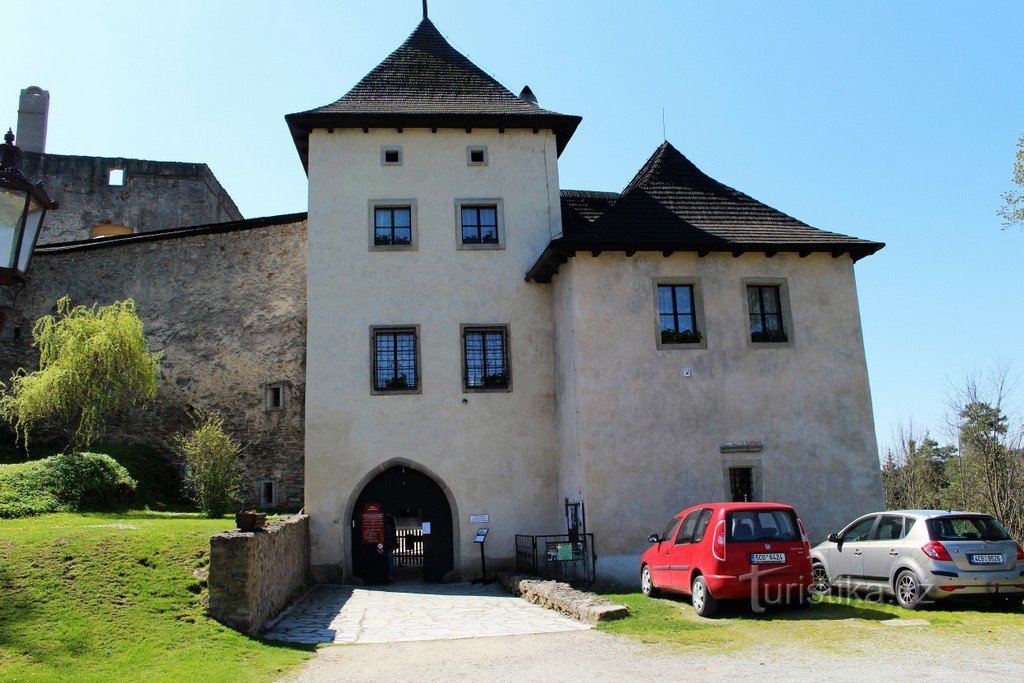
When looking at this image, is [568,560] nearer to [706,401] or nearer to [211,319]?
[706,401]

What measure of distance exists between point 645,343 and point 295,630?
31.0ft

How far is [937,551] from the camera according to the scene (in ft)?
34.5

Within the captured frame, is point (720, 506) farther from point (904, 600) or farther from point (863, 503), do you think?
point (863, 503)

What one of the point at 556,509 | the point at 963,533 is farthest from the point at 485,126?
the point at 963,533

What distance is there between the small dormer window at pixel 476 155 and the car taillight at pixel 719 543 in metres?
12.4

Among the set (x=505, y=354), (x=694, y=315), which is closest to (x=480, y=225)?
(x=505, y=354)

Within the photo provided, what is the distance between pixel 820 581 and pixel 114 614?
10.4m

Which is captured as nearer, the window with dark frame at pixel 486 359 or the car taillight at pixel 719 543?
the car taillight at pixel 719 543

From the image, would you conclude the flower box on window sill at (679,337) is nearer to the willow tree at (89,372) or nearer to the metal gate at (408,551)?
the metal gate at (408,551)

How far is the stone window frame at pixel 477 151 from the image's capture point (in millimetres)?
20281

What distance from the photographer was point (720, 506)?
11172 millimetres

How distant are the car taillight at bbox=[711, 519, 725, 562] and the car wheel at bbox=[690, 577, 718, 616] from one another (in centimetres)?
43

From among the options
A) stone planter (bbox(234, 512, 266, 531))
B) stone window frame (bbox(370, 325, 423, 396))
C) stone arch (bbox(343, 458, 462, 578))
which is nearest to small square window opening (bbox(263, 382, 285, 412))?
stone window frame (bbox(370, 325, 423, 396))

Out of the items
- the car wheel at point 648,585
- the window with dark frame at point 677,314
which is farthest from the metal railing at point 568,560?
the window with dark frame at point 677,314
